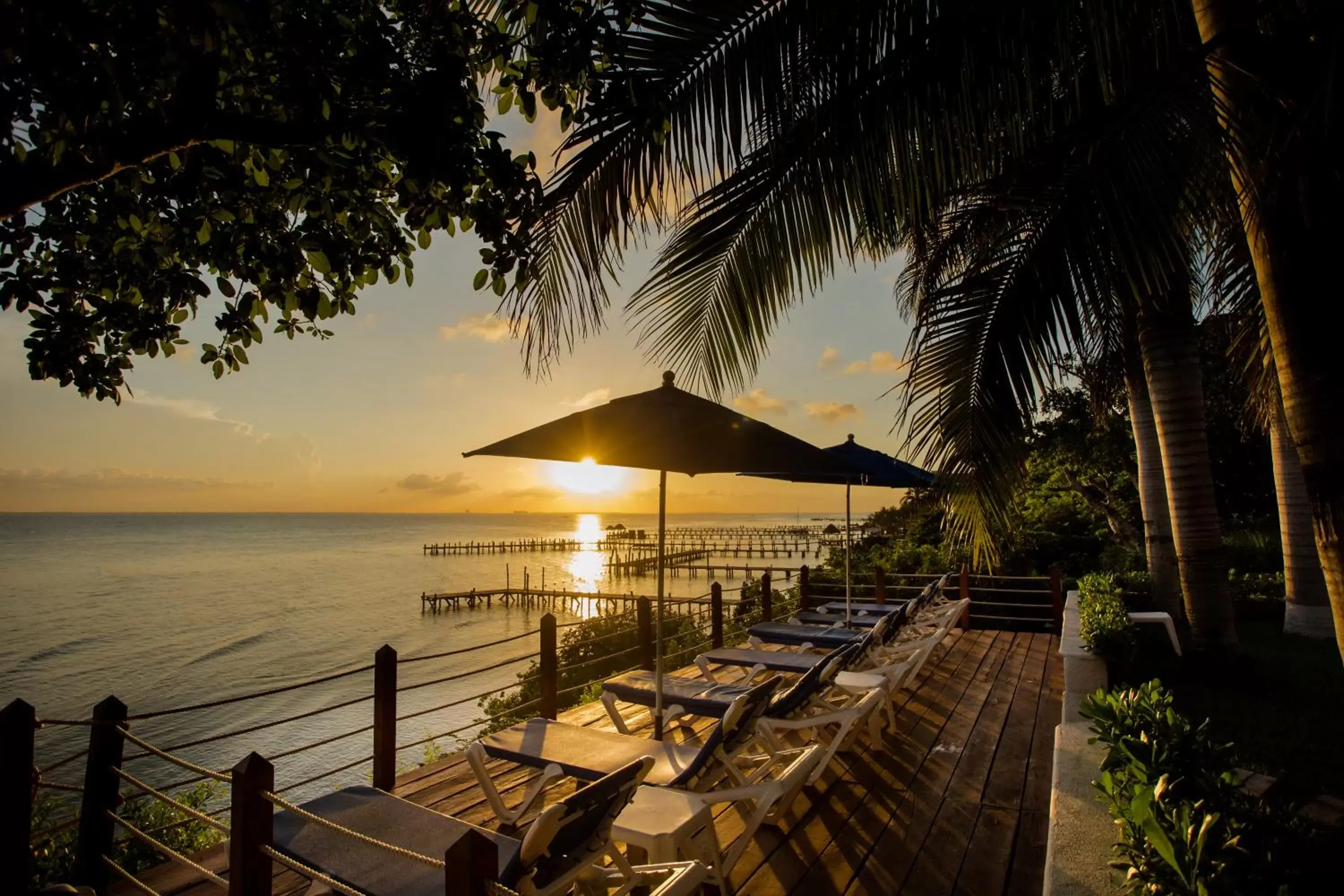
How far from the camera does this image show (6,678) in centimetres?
2692

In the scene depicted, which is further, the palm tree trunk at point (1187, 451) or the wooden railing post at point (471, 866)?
the palm tree trunk at point (1187, 451)

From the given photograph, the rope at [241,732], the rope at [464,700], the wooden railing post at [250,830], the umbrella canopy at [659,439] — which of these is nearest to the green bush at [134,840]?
the rope at [241,732]

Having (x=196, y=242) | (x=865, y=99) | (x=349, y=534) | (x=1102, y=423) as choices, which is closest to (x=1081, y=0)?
(x=865, y=99)

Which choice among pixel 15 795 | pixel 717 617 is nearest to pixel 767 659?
pixel 717 617

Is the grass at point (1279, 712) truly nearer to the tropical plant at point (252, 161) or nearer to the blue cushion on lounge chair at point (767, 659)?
the blue cushion on lounge chair at point (767, 659)

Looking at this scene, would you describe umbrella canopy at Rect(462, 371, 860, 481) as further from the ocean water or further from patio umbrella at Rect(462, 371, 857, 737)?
the ocean water

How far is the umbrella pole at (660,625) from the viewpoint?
14.5 feet

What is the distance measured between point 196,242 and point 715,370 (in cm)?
255

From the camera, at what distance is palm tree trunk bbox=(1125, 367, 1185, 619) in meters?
8.81

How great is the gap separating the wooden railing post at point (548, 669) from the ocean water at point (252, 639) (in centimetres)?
475

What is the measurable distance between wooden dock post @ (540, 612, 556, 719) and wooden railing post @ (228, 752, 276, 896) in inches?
122

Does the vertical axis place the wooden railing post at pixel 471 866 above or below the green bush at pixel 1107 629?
above

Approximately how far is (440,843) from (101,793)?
2.02 meters

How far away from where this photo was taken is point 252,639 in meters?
34.2
